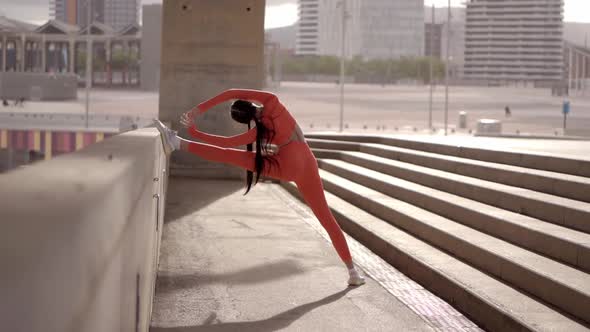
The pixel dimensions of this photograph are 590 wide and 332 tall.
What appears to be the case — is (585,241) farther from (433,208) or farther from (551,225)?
(433,208)

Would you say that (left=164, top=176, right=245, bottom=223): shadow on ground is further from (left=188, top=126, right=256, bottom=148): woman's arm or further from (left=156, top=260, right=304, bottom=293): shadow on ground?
(left=188, top=126, right=256, bottom=148): woman's arm

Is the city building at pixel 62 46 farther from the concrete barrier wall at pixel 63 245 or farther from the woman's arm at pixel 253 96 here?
the concrete barrier wall at pixel 63 245

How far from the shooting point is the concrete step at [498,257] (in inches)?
193

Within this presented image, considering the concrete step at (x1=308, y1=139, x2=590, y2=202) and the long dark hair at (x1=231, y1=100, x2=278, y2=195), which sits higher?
the long dark hair at (x1=231, y1=100, x2=278, y2=195)

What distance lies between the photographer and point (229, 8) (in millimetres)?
13367

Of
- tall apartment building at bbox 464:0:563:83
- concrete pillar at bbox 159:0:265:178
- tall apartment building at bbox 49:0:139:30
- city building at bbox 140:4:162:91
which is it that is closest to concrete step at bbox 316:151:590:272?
concrete pillar at bbox 159:0:265:178

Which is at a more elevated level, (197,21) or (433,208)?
(197,21)

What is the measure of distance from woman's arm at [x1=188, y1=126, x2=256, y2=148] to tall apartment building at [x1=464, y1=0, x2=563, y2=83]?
173m

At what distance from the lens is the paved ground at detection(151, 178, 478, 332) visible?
512 centimetres

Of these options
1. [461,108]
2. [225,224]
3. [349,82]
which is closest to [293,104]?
[461,108]

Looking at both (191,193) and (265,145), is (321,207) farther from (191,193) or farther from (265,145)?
(191,193)

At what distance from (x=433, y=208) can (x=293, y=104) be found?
242 feet

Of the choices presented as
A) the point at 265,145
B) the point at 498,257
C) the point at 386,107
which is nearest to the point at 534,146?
the point at 498,257

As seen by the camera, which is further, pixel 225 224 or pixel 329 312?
pixel 225 224
